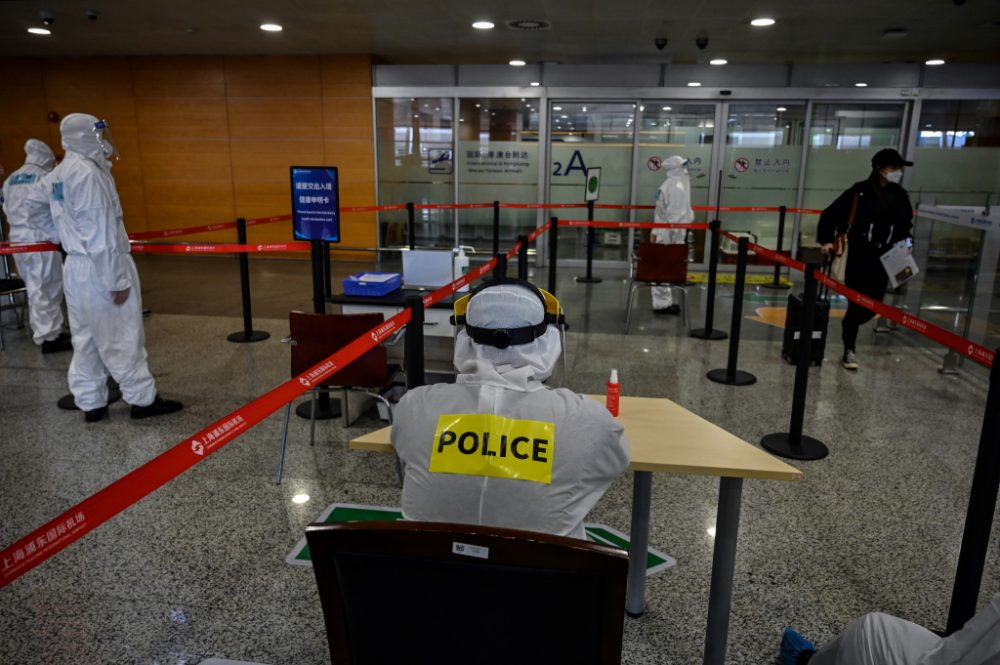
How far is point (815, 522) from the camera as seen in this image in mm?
2977

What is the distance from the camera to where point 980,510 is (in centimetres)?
206

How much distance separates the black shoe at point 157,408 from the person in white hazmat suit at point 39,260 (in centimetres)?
190

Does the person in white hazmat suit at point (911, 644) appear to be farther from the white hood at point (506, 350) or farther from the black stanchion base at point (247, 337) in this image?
the black stanchion base at point (247, 337)

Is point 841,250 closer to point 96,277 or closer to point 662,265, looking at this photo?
point 662,265

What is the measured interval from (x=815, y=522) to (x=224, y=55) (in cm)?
987

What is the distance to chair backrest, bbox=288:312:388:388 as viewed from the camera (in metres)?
3.44

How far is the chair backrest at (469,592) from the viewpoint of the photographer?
0.94m

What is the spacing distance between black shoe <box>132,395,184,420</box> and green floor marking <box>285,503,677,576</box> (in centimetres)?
170

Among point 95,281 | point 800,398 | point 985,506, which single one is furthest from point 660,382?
point 95,281

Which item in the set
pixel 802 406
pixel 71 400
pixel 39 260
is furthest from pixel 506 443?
pixel 39 260

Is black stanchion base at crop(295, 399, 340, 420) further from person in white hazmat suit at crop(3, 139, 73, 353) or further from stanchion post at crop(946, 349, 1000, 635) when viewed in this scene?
stanchion post at crop(946, 349, 1000, 635)

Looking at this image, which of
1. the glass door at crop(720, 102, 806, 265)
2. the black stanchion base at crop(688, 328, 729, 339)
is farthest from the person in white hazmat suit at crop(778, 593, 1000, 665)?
the glass door at crop(720, 102, 806, 265)

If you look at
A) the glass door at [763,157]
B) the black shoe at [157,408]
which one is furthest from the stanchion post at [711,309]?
the glass door at [763,157]

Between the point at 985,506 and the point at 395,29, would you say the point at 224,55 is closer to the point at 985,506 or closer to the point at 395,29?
the point at 395,29
